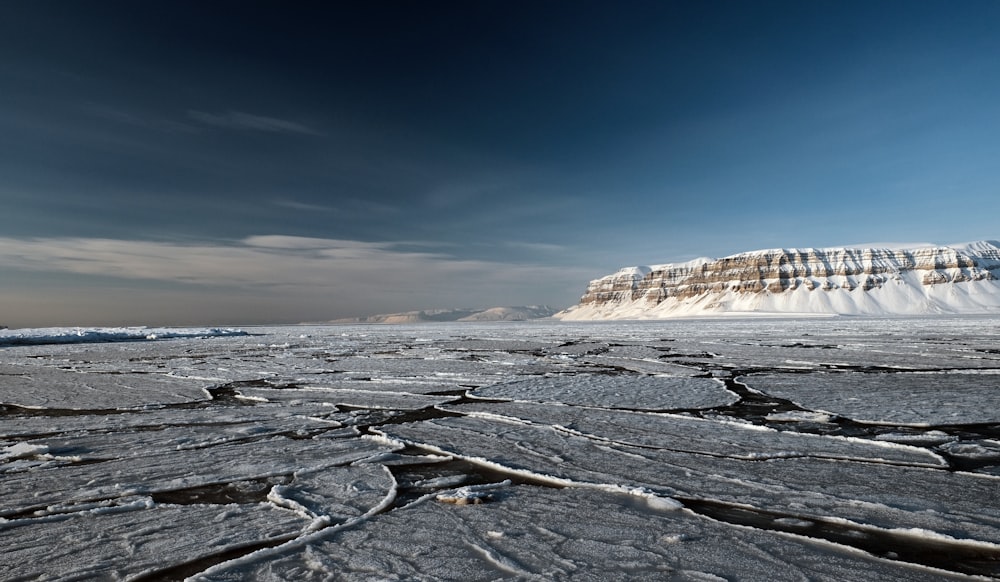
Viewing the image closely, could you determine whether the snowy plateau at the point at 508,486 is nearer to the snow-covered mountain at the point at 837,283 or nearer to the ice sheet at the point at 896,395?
the ice sheet at the point at 896,395

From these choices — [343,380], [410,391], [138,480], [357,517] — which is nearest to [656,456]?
[357,517]

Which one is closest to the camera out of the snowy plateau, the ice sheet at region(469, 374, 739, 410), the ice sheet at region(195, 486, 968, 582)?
the ice sheet at region(195, 486, 968, 582)

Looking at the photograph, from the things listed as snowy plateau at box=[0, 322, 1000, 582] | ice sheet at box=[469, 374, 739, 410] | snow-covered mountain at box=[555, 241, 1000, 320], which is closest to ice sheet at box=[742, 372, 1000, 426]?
snowy plateau at box=[0, 322, 1000, 582]

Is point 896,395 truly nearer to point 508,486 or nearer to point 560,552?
point 508,486

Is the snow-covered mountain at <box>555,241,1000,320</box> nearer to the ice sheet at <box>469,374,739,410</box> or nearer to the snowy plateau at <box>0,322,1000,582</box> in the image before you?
the ice sheet at <box>469,374,739,410</box>

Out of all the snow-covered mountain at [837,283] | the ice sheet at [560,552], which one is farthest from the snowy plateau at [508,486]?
the snow-covered mountain at [837,283]

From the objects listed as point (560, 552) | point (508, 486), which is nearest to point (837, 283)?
point (508, 486)
